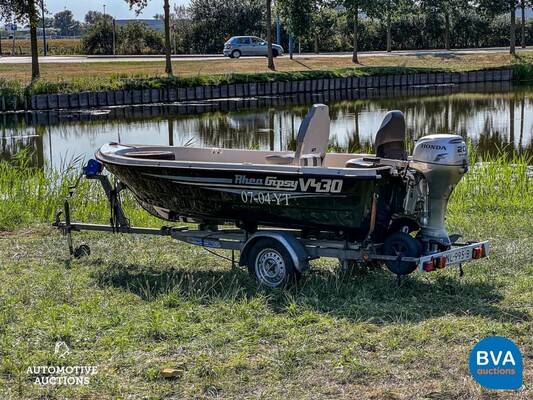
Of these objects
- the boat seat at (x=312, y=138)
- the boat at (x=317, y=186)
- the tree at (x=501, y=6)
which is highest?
the tree at (x=501, y=6)

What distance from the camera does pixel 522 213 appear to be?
10.6 meters

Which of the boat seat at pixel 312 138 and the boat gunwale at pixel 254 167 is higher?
the boat seat at pixel 312 138

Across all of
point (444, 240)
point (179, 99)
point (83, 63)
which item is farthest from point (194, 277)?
point (83, 63)

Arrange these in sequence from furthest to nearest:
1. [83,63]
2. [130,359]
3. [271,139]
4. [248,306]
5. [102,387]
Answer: [83,63], [271,139], [248,306], [130,359], [102,387]

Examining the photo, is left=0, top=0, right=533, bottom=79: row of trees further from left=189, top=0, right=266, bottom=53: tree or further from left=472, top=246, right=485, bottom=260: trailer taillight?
left=472, top=246, right=485, bottom=260: trailer taillight

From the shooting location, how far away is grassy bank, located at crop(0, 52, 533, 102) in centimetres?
A: 3888

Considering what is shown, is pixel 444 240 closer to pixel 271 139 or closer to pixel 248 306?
pixel 248 306

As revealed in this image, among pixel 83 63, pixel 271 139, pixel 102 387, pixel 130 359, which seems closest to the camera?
pixel 102 387

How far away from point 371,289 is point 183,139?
19.9 metres

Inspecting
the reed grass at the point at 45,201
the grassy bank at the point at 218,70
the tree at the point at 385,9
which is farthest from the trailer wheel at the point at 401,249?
the tree at the point at 385,9

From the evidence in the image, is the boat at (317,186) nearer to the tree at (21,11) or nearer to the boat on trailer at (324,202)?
the boat on trailer at (324,202)

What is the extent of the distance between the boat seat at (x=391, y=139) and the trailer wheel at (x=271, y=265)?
1.36 metres

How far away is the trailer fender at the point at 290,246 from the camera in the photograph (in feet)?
23.8

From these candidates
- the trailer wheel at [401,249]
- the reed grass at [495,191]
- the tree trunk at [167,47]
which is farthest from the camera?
the tree trunk at [167,47]
